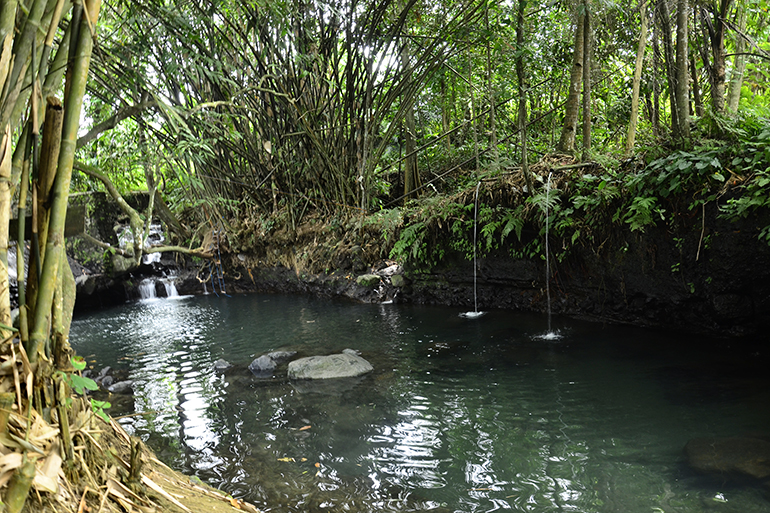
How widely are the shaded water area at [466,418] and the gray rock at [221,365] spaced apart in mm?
156

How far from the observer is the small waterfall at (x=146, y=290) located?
10.9 m

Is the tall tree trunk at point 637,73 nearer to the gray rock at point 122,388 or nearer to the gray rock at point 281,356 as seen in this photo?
the gray rock at point 281,356

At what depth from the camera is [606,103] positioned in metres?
9.93

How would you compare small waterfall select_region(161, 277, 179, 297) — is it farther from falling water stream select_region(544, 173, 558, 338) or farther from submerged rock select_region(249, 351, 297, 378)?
falling water stream select_region(544, 173, 558, 338)

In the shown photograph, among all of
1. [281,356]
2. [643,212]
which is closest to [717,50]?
[643,212]

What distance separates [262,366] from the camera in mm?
5301

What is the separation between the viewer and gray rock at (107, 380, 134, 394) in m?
4.84

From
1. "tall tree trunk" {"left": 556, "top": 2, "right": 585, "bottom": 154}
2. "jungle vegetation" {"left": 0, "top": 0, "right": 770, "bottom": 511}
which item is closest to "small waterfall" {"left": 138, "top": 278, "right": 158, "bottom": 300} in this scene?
"jungle vegetation" {"left": 0, "top": 0, "right": 770, "bottom": 511}

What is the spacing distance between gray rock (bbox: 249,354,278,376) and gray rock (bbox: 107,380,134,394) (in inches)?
46.6

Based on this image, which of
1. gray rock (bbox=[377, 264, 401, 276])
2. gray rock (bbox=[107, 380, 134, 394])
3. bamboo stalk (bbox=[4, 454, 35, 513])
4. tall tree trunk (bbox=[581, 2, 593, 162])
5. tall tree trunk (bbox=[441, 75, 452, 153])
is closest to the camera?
bamboo stalk (bbox=[4, 454, 35, 513])

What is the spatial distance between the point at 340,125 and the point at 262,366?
5323 millimetres

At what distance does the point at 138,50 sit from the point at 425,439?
358cm

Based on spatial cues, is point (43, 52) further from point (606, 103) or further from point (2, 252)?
point (606, 103)

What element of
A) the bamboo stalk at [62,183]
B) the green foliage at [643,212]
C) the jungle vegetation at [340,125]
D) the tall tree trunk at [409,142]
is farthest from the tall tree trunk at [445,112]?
the bamboo stalk at [62,183]
